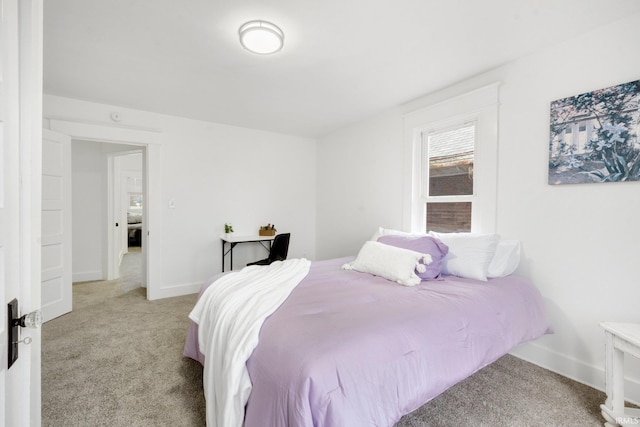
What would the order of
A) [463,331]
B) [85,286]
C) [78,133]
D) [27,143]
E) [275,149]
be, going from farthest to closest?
[275,149], [85,286], [78,133], [463,331], [27,143]

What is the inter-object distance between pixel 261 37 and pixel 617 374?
306 centimetres

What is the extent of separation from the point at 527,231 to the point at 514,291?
0.62 m

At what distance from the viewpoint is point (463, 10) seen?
1.80m

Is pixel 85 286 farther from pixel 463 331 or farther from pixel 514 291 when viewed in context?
pixel 514 291

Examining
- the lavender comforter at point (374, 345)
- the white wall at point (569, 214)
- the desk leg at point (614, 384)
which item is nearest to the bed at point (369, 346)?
the lavender comforter at point (374, 345)

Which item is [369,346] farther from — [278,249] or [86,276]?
Answer: [86,276]

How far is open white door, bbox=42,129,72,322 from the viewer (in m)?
3.06

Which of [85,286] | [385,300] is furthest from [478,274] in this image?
[85,286]

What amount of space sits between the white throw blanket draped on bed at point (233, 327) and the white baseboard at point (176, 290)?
7.25 feet

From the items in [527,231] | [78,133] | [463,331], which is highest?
[78,133]

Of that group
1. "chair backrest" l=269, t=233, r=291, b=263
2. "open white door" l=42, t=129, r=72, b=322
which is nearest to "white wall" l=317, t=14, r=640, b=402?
"chair backrest" l=269, t=233, r=291, b=263

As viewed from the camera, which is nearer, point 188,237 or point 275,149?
point 188,237

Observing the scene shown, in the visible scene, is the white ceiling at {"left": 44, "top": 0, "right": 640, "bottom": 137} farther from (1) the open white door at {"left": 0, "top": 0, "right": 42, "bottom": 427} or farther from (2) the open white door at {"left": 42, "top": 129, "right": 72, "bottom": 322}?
(1) the open white door at {"left": 0, "top": 0, "right": 42, "bottom": 427}

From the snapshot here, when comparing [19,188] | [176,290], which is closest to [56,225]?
[176,290]
